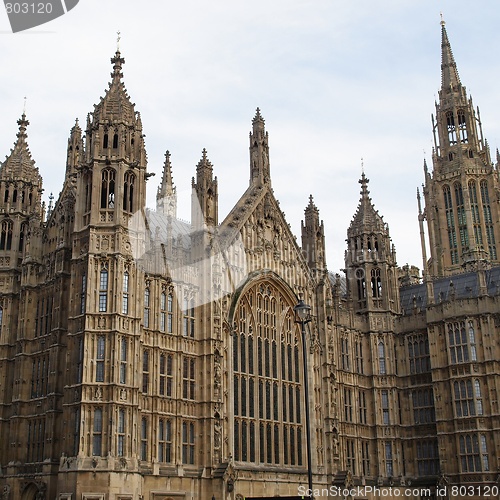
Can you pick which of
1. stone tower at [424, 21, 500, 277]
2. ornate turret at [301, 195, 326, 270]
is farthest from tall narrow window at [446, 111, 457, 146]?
ornate turret at [301, 195, 326, 270]

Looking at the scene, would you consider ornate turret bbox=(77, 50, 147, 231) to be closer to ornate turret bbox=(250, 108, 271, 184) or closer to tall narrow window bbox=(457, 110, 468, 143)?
ornate turret bbox=(250, 108, 271, 184)

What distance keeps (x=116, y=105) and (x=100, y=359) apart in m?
17.2

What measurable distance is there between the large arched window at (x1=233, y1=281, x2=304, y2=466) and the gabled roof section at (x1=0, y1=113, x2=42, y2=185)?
18256 millimetres

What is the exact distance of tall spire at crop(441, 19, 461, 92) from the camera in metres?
111

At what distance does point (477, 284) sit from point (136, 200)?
31379mm

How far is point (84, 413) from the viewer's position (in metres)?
42.6

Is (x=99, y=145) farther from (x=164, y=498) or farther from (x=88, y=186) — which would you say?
(x=164, y=498)

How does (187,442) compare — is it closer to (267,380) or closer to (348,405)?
(267,380)

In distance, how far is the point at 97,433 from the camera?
140 feet

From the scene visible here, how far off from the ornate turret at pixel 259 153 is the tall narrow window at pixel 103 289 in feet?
58.3

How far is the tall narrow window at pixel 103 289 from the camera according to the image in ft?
149

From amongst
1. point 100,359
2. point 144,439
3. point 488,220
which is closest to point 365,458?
point 144,439

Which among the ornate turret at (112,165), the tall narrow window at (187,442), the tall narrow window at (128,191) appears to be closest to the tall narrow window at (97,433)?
the tall narrow window at (187,442)

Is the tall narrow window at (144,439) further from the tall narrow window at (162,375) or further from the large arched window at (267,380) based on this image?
the large arched window at (267,380)
